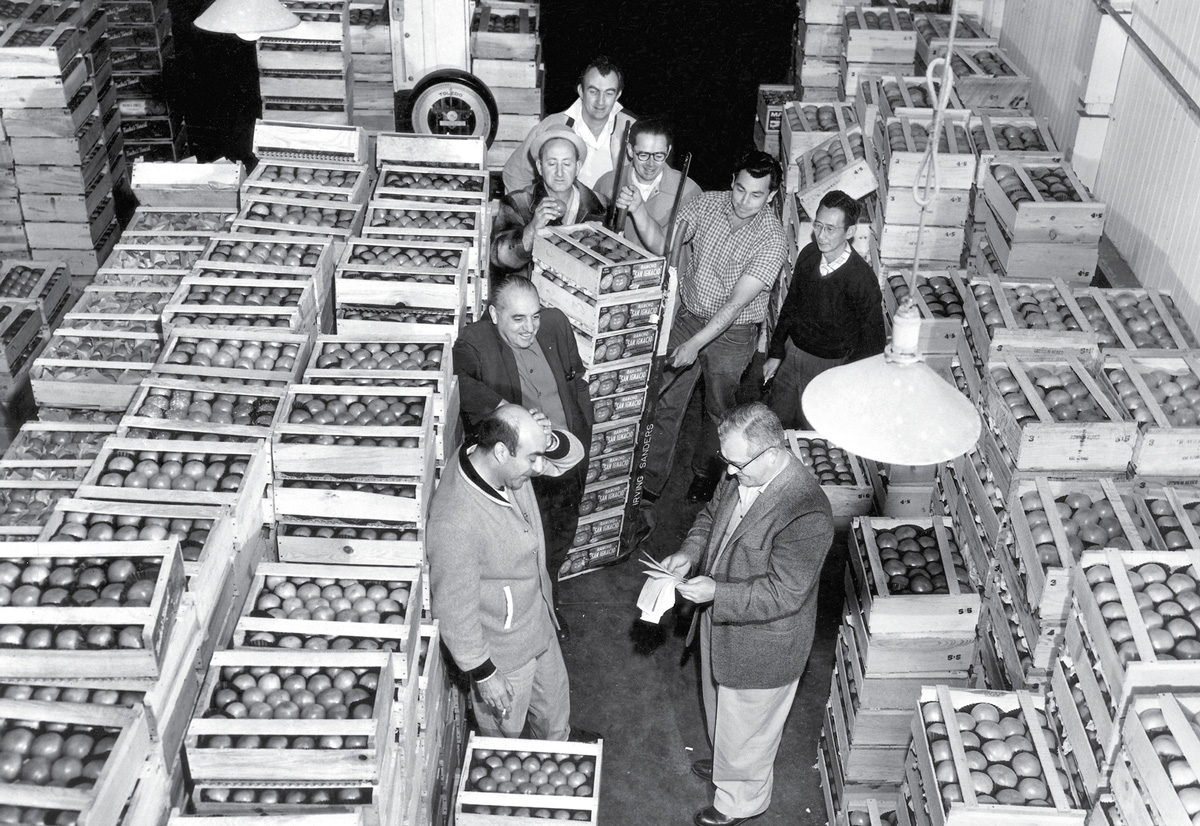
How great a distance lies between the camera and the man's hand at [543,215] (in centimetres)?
760

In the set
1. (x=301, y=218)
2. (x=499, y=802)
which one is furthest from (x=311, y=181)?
(x=499, y=802)

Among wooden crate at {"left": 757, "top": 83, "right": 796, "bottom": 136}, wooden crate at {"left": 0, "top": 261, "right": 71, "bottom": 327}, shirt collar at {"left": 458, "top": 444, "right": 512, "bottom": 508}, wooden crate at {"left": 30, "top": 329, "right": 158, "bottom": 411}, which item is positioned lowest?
wooden crate at {"left": 0, "top": 261, "right": 71, "bottom": 327}

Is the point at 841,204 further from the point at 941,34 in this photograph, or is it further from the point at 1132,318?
the point at 941,34

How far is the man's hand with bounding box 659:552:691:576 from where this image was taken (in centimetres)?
578

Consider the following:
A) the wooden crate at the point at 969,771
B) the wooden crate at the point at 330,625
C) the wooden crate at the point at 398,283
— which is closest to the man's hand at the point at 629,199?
the wooden crate at the point at 398,283

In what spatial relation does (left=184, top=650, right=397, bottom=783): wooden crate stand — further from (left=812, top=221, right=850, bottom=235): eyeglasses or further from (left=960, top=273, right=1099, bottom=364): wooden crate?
(left=812, top=221, right=850, bottom=235): eyeglasses

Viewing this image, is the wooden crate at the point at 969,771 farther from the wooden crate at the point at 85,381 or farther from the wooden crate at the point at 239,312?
the wooden crate at the point at 85,381

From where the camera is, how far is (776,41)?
17594 mm

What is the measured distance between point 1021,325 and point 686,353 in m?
2.15

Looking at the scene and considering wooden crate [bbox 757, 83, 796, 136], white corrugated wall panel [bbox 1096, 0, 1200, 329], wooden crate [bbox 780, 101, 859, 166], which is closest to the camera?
white corrugated wall panel [bbox 1096, 0, 1200, 329]

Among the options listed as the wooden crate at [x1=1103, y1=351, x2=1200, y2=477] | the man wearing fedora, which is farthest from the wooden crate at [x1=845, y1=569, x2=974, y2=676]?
the man wearing fedora

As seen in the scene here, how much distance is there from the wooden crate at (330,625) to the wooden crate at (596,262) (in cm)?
249

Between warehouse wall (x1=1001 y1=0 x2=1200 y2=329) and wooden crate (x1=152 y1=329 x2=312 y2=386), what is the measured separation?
5589 millimetres

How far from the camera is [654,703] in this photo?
7.01 m
